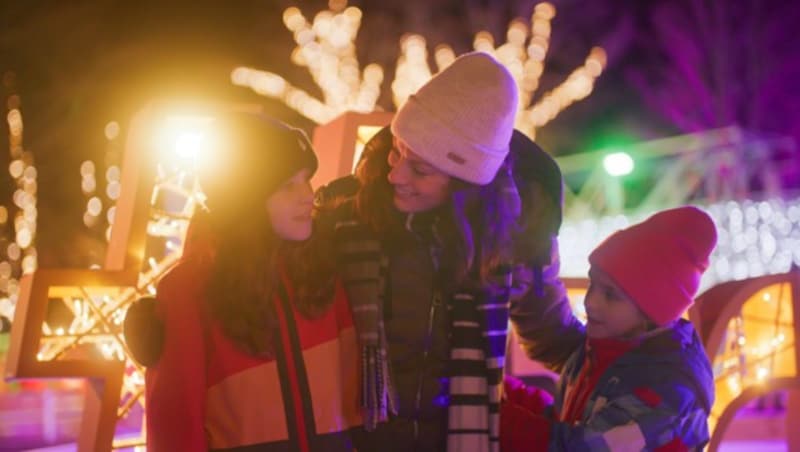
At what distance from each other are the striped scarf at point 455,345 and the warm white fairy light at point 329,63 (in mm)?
9734

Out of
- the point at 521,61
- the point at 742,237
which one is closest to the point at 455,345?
the point at 742,237

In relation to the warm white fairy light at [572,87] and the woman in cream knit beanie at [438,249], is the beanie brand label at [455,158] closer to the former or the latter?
the woman in cream knit beanie at [438,249]

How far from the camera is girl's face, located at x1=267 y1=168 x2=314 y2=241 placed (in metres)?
1.95

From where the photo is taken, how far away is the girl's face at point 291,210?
1.95 m

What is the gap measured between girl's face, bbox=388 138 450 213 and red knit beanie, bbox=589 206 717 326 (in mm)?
509

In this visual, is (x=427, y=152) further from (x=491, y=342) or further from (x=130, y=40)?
(x=130, y=40)

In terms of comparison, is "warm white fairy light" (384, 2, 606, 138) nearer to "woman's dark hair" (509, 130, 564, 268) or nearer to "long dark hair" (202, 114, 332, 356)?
"woman's dark hair" (509, 130, 564, 268)

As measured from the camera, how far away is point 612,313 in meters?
2.29

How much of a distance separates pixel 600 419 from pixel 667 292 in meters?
0.40

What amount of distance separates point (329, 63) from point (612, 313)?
10453 mm

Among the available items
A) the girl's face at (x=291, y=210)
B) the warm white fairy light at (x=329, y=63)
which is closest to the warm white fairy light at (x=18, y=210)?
the warm white fairy light at (x=329, y=63)

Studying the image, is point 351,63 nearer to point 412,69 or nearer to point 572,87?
point 412,69

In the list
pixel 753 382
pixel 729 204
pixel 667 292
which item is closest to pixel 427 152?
pixel 667 292

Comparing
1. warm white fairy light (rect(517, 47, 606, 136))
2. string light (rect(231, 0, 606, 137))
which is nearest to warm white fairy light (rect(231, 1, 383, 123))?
string light (rect(231, 0, 606, 137))
